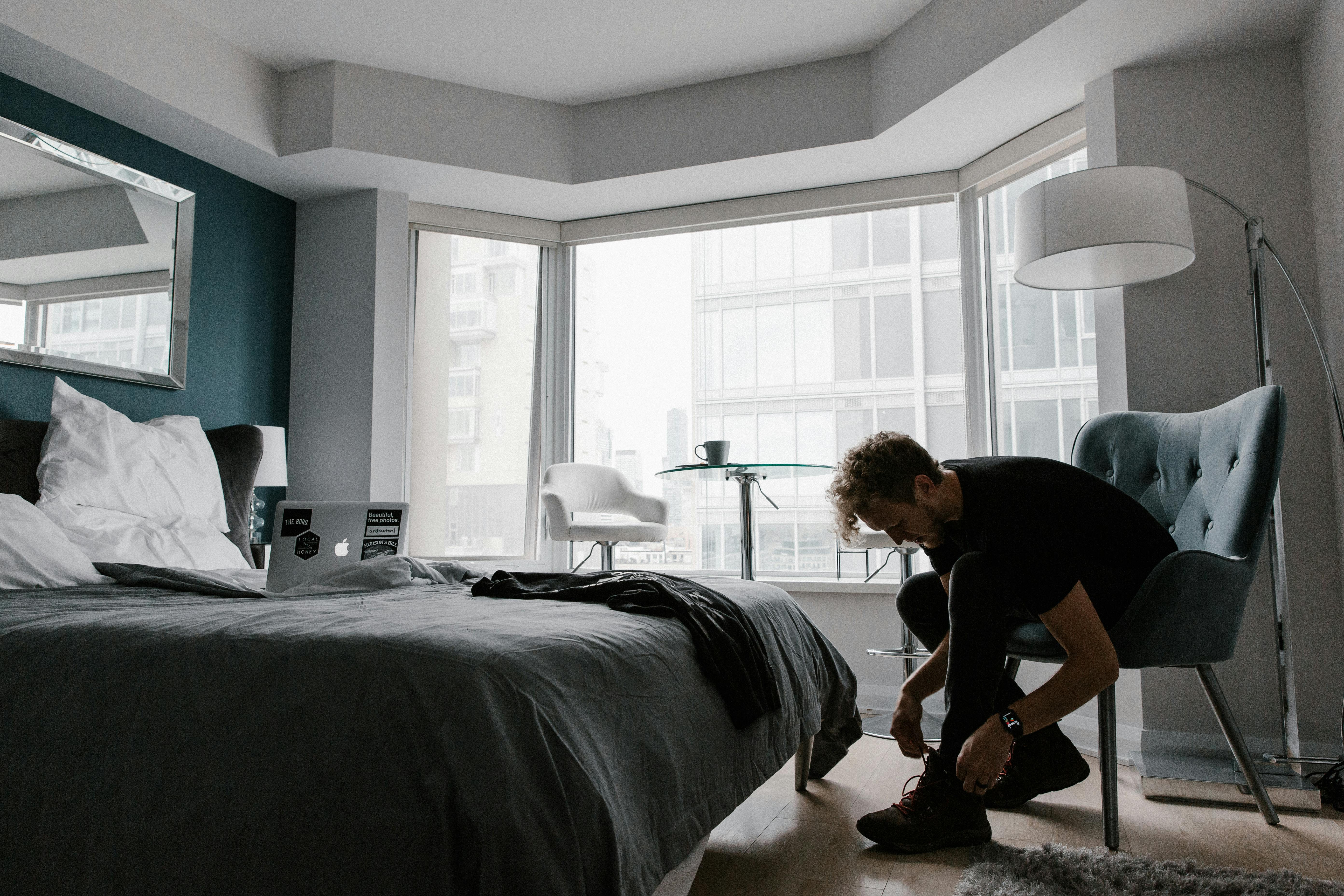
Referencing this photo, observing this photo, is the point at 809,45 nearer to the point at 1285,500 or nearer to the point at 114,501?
the point at 1285,500

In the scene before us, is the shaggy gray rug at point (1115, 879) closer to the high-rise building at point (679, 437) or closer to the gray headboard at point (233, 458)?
the gray headboard at point (233, 458)

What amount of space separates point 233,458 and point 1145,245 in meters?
3.50

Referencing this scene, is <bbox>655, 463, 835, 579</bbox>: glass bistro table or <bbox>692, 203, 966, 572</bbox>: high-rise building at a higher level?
<bbox>692, 203, 966, 572</bbox>: high-rise building

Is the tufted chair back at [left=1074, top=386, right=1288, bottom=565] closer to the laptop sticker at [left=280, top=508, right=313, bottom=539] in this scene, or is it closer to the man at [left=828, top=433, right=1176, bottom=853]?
the man at [left=828, top=433, right=1176, bottom=853]

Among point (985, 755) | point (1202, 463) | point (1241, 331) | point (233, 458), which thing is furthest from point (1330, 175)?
point (233, 458)

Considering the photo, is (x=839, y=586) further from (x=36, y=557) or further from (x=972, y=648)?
(x=36, y=557)

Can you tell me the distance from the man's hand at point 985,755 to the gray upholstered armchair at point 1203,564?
400 mm

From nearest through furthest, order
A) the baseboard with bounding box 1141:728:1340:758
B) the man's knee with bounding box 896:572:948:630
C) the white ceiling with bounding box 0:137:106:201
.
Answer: the man's knee with bounding box 896:572:948:630 < the baseboard with bounding box 1141:728:1340:758 < the white ceiling with bounding box 0:137:106:201

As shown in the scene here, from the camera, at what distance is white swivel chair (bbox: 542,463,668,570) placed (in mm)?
3920

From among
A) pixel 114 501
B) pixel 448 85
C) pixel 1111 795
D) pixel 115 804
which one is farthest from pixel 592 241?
pixel 115 804

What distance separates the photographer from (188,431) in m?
3.48

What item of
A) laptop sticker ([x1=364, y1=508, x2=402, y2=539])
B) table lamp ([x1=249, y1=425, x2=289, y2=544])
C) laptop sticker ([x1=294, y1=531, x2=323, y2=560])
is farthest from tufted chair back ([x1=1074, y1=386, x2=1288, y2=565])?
table lamp ([x1=249, y1=425, x2=289, y2=544])

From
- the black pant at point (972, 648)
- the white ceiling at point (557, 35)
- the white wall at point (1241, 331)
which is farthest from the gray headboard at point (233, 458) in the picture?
the white wall at point (1241, 331)

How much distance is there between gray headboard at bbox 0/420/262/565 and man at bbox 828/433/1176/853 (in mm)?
2420
